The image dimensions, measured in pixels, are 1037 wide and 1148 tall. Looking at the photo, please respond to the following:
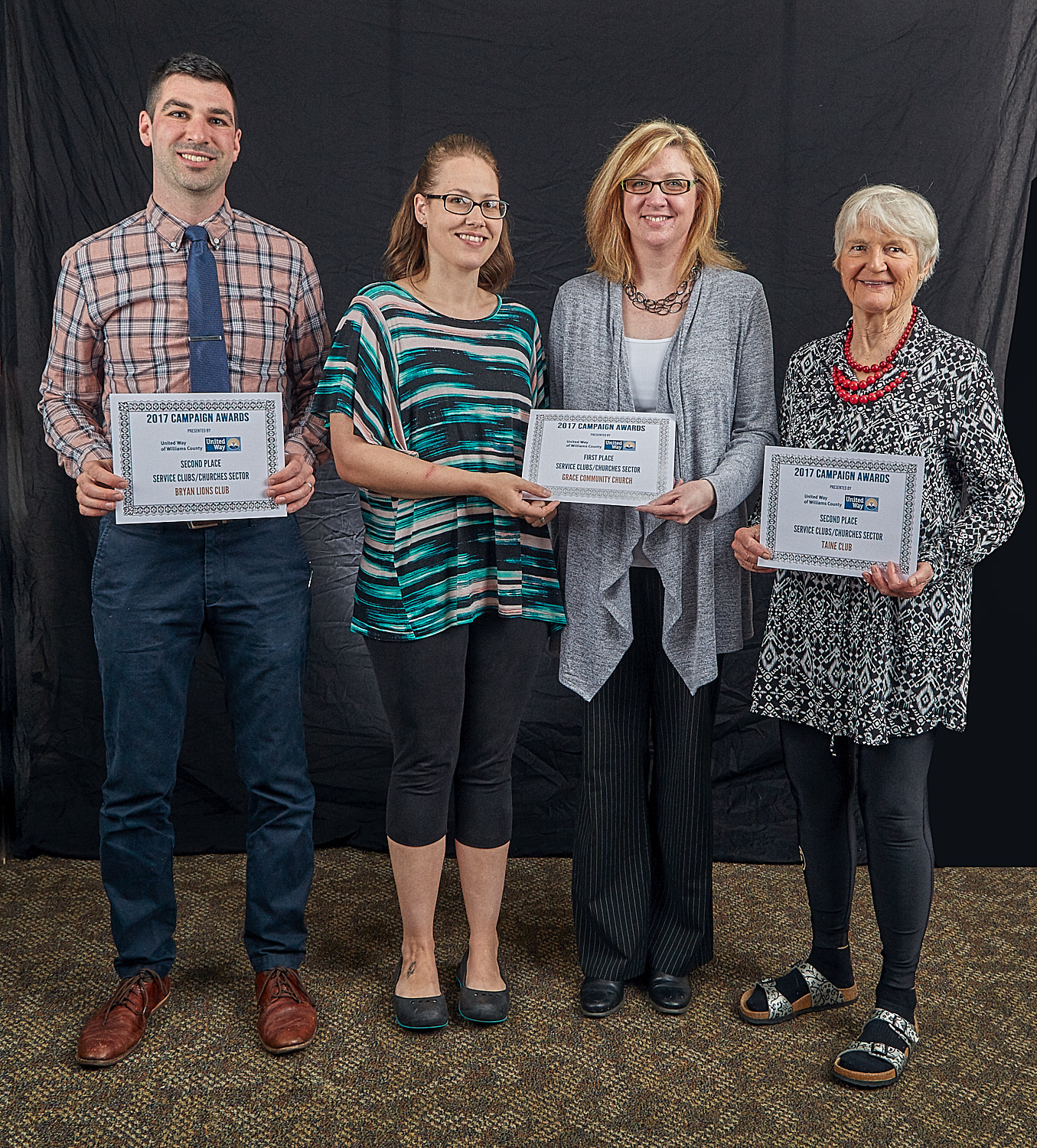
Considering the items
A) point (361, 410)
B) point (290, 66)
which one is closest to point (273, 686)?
point (361, 410)

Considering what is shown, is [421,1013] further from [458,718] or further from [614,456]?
[614,456]

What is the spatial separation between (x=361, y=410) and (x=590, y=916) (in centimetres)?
110

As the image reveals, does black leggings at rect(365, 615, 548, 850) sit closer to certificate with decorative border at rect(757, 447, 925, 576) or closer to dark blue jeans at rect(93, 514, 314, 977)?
dark blue jeans at rect(93, 514, 314, 977)

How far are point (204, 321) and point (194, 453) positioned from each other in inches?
10.0

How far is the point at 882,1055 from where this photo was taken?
1.84 m

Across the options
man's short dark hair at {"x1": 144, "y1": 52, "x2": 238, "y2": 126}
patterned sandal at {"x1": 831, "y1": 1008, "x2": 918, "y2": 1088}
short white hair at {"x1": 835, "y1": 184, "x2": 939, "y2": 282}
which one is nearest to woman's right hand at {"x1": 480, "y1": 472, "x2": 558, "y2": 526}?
short white hair at {"x1": 835, "y1": 184, "x2": 939, "y2": 282}

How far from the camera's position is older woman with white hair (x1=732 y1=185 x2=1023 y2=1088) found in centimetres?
175

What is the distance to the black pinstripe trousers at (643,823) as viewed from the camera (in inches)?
79.8

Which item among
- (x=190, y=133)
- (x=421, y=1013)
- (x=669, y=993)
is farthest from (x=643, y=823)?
(x=190, y=133)

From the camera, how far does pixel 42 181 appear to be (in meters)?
2.55

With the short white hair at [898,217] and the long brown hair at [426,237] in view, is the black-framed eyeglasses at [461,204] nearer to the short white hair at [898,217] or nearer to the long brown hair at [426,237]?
the long brown hair at [426,237]

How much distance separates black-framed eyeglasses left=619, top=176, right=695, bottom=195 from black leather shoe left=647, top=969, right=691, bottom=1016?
1.53 meters

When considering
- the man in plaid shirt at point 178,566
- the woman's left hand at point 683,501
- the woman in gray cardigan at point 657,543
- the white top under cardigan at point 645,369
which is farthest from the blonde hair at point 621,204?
the man in plaid shirt at point 178,566

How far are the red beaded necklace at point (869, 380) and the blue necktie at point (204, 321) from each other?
1.11 meters
